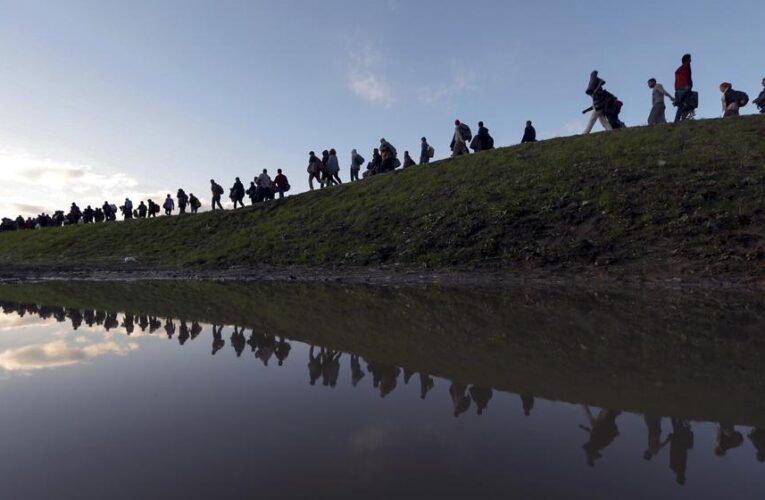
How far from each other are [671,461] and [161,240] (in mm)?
28711

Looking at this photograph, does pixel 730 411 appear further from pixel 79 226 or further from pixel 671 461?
pixel 79 226

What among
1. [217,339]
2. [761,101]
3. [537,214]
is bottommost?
[217,339]

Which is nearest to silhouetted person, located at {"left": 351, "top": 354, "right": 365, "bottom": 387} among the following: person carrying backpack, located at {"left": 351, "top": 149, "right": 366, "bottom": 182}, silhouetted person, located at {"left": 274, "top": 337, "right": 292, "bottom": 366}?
silhouetted person, located at {"left": 274, "top": 337, "right": 292, "bottom": 366}

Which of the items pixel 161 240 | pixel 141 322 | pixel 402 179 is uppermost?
pixel 402 179

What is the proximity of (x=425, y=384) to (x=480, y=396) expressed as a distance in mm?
639

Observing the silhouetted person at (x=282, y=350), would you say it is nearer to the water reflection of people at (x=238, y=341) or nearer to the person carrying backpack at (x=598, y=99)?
the water reflection of people at (x=238, y=341)

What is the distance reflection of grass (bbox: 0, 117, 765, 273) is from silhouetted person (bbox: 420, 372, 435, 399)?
1056 centimetres

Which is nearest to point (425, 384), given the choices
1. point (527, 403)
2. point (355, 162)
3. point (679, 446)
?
point (527, 403)

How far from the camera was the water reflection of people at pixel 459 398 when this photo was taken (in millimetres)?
4332

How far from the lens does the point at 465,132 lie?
28219 millimetres

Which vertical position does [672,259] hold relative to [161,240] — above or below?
below

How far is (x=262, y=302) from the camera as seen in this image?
11477mm

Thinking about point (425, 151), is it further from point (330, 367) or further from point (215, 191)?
Answer: point (330, 367)

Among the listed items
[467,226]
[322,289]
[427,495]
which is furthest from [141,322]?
[467,226]
